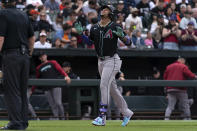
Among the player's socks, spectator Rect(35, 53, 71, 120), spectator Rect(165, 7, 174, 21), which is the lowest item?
spectator Rect(35, 53, 71, 120)

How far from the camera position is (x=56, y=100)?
14102 mm

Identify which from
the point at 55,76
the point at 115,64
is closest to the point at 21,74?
the point at 115,64

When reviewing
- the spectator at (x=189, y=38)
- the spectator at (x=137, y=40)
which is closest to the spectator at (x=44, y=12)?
the spectator at (x=137, y=40)

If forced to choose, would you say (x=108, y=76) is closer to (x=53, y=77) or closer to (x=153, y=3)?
(x=53, y=77)

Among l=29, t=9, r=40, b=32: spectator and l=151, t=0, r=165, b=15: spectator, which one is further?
l=151, t=0, r=165, b=15: spectator

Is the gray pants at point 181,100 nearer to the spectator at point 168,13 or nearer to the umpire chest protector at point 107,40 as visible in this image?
the spectator at point 168,13

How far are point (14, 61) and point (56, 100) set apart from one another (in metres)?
6.04

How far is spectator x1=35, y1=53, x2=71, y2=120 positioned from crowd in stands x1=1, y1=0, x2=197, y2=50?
131 centimetres

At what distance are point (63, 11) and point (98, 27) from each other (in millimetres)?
7464

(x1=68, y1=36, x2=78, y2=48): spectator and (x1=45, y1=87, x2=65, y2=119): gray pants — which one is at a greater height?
(x1=68, y1=36, x2=78, y2=48): spectator

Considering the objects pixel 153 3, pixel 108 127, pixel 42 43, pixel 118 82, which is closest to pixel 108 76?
pixel 108 127

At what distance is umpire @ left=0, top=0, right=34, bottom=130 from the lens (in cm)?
809

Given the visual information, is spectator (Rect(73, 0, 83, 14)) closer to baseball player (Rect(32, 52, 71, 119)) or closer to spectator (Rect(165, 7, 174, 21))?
spectator (Rect(165, 7, 174, 21))

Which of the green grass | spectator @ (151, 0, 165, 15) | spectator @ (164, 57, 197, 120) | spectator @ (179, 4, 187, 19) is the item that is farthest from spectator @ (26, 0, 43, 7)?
the green grass
